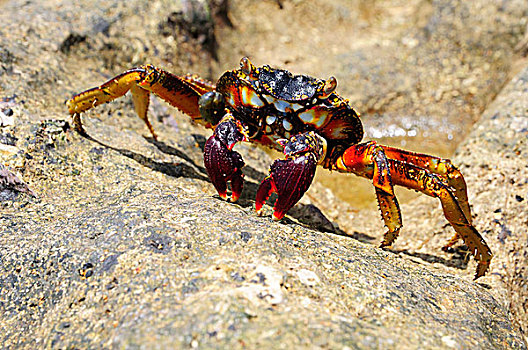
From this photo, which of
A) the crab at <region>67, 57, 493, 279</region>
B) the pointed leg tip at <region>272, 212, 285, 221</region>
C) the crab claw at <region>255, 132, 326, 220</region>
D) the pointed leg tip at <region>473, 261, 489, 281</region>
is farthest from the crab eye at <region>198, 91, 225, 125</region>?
the pointed leg tip at <region>473, 261, 489, 281</region>

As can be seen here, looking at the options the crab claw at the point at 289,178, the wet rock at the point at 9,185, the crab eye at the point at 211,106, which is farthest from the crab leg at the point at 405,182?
the wet rock at the point at 9,185

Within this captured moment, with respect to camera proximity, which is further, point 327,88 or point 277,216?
point 327,88

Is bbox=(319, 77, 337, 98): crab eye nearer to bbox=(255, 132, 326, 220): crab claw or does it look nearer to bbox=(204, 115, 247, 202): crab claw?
bbox=(255, 132, 326, 220): crab claw

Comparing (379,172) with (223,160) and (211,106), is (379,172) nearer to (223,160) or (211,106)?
(223,160)

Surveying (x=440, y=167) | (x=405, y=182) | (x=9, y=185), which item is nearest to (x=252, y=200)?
(x=405, y=182)

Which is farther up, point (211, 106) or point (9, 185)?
point (211, 106)
